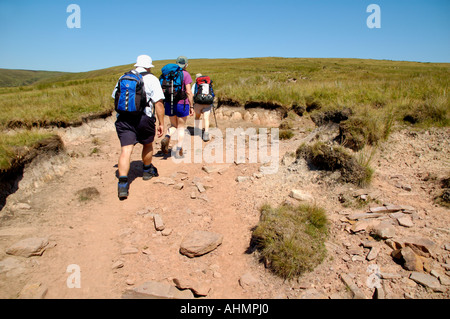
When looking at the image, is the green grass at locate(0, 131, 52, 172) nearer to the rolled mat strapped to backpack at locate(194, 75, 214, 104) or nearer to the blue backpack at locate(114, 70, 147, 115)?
the blue backpack at locate(114, 70, 147, 115)

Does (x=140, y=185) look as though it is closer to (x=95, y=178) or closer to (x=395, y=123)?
(x=95, y=178)

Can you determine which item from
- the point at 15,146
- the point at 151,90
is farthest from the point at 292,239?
the point at 15,146

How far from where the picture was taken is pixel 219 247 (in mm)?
4238

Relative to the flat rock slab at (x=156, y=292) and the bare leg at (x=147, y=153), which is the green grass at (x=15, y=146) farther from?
the flat rock slab at (x=156, y=292)

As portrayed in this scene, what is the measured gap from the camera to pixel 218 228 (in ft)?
15.5

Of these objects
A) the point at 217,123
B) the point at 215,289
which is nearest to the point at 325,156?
the point at 215,289

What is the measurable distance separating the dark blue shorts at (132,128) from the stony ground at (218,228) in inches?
46.7

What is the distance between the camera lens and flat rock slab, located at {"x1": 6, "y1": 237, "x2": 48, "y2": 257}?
3781 millimetres

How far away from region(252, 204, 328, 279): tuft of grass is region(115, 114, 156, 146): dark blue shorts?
10.2ft

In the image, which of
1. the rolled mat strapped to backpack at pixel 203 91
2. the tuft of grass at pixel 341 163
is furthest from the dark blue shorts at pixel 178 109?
A: the tuft of grass at pixel 341 163

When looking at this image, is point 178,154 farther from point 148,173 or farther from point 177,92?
point 177,92

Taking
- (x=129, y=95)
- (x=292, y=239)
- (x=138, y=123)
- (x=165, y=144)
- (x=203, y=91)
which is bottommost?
(x=292, y=239)

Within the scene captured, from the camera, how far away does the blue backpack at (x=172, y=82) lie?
6.87 m

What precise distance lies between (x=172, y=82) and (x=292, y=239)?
201 inches
